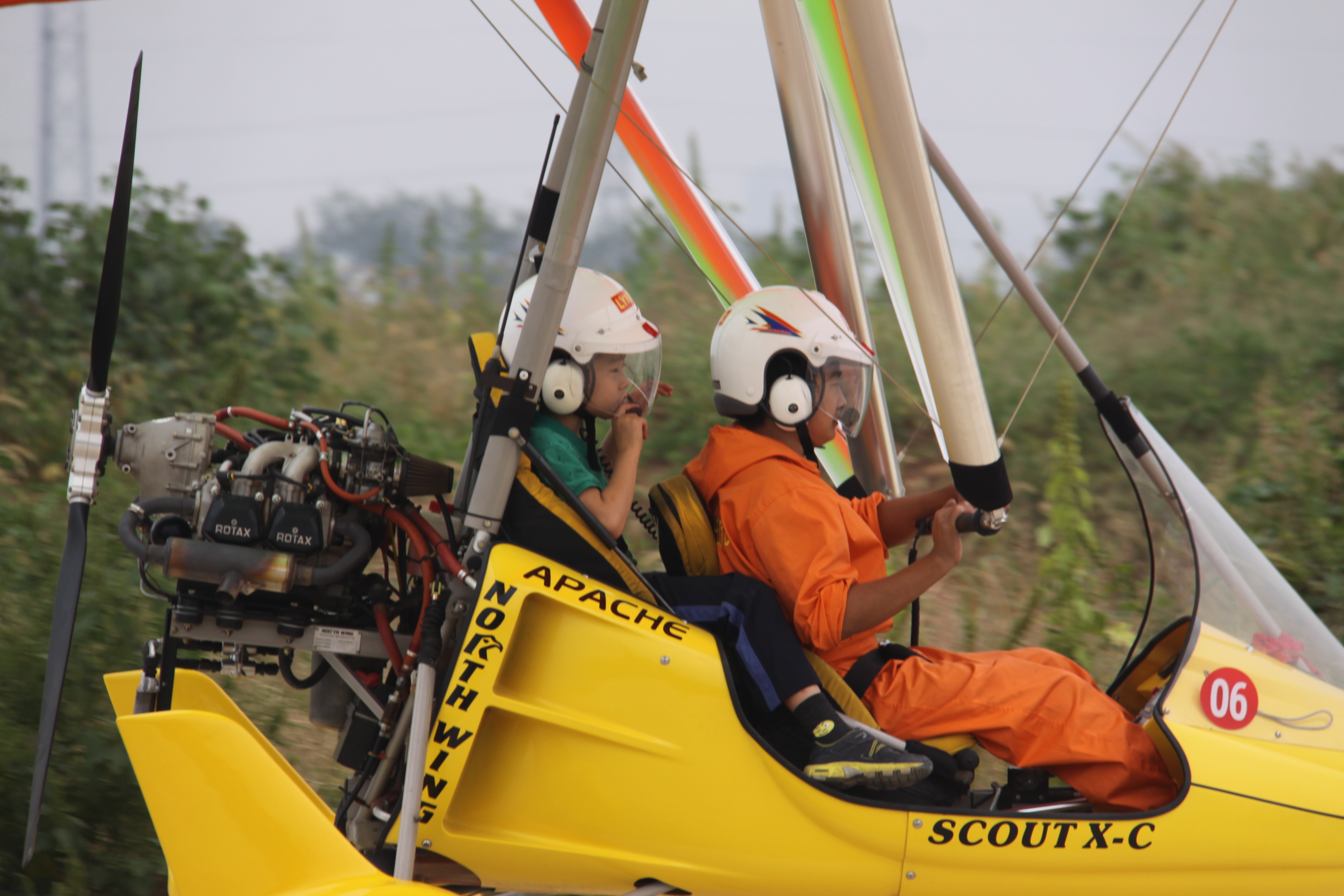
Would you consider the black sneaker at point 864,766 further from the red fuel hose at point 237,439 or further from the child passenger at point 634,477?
the red fuel hose at point 237,439

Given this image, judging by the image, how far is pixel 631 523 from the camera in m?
6.04

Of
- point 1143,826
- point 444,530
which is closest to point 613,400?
point 444,530

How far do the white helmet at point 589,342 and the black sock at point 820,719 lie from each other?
33.9 inches

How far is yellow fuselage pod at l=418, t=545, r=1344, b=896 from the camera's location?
7.97 ft

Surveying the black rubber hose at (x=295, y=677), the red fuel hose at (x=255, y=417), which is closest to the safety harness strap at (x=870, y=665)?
the black rubber hose at (x=295, y=677)

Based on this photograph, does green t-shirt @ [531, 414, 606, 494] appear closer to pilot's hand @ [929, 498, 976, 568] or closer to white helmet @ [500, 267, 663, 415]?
white helmet @ [500, 267, 663, 415]

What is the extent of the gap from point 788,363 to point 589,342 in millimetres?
529

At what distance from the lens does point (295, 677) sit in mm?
2750

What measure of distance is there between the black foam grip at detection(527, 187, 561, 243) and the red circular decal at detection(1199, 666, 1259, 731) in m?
2.00

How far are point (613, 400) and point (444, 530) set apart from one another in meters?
0.53

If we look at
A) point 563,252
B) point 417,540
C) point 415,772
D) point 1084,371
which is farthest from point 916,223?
point 415,772

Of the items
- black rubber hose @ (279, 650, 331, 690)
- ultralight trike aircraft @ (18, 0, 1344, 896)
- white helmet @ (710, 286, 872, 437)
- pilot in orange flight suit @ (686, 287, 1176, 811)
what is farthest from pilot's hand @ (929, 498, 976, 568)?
black rubber hose @ (279, 650, 331, 690)

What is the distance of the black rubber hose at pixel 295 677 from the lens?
2684 millimetres

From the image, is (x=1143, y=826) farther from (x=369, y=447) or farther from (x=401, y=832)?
(x=369, y=447)
